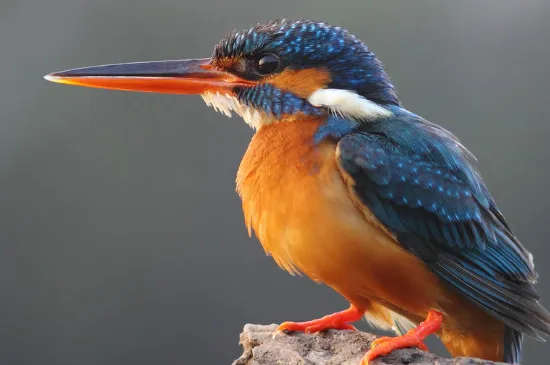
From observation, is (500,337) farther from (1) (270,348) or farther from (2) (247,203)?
(2) (247,203)

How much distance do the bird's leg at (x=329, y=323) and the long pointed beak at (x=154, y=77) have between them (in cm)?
80

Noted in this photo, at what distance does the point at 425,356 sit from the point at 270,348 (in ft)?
1.46

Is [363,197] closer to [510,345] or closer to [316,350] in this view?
[316,350]

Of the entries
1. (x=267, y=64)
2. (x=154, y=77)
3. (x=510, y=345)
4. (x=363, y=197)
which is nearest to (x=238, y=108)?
(x=267, y=64)

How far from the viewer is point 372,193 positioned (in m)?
2.29

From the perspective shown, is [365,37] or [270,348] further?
[365,37]

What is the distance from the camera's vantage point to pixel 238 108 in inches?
104

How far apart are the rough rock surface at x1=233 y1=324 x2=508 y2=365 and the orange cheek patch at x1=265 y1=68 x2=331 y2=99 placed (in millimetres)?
735

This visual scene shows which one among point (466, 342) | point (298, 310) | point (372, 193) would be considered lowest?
point (298, 310)

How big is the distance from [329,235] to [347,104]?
453 millimetres

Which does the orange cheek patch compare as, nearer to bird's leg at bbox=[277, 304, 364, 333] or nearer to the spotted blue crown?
the spotted blue crown

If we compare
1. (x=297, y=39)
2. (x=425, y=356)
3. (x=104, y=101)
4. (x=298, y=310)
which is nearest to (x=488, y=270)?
(x=425, y=356)

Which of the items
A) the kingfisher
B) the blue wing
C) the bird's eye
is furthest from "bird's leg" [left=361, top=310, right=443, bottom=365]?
the bird's eye

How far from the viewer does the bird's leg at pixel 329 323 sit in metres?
2.50
